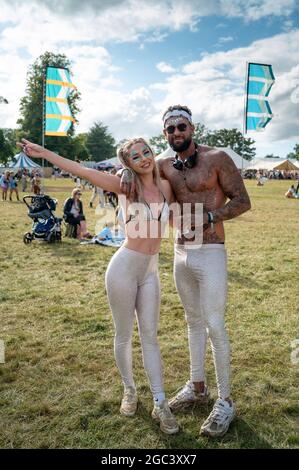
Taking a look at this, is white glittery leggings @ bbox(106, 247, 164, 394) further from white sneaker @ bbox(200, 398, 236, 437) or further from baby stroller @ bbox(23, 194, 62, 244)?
baby stroller @ bbox(23, 194, 62, 244)

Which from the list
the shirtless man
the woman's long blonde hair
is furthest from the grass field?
the woman's long blonde hair

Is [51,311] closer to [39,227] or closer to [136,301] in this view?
[136,301]

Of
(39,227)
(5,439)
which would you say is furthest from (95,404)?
(39,227)

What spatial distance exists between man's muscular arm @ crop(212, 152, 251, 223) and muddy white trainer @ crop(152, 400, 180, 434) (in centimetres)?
152

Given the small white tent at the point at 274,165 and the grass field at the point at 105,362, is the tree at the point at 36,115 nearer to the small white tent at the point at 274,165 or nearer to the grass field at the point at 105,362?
the small white tent at the point at 274,165

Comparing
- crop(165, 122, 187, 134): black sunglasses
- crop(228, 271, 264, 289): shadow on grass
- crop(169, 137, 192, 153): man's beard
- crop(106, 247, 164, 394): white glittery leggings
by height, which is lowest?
crop(228, 271, 264, 289): shadow on grass

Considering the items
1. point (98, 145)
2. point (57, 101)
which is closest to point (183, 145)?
point (57, 101)

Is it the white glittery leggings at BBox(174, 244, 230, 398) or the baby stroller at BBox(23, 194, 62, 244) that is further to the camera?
the baby stroller at BBox(23, 194, 62, 244)

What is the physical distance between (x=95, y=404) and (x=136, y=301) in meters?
1.08

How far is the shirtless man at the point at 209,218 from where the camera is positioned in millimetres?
3117

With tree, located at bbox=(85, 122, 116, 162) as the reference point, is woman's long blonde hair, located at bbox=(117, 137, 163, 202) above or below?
below

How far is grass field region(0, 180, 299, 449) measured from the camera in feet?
10.3

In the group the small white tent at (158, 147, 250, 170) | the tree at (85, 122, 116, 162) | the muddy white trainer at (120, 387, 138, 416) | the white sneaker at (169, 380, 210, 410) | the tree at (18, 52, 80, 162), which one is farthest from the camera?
the tree at (85, 122, 116, 162)
